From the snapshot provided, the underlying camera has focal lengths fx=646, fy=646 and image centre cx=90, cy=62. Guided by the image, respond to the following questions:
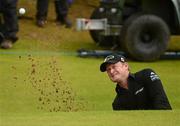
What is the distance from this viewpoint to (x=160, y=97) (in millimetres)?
5273

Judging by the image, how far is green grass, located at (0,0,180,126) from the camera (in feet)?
15.7

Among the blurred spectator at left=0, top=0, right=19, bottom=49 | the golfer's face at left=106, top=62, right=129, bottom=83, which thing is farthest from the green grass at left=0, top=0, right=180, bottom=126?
the golfer's face at left=106, top=62, right=129, bottom=83

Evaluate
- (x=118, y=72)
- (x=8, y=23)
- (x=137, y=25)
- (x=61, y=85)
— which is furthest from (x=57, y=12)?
(x=118, y=72)

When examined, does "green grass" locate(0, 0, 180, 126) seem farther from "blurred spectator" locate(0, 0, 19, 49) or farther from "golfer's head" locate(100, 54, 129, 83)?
"golfer's head" locate(100, 54, 129, 83)

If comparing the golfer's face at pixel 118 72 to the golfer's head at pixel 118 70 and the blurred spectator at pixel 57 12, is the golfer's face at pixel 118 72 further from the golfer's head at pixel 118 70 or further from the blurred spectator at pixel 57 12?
the blurred spectator at pixel 57 12

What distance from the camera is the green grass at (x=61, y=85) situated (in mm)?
4789

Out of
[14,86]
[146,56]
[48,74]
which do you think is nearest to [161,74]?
[146,56]

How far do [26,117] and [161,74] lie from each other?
4.96m

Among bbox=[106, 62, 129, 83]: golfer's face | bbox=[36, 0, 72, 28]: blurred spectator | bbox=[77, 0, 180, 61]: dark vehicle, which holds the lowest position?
bbox=[36, 0, 72, 28]: blurred spectator

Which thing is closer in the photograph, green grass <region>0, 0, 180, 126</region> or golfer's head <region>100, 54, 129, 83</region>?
green grass <region>0, 0, 180, 126</region>

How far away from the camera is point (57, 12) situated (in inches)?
519

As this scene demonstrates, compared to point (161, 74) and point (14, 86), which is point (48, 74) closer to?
point (14, 86)

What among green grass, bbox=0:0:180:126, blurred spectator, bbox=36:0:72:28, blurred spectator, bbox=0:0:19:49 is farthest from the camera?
blurred spectator, bbox=36:0:72:28

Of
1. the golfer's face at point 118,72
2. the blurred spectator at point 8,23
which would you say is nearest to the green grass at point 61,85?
the blurred spectator at point 8,23
